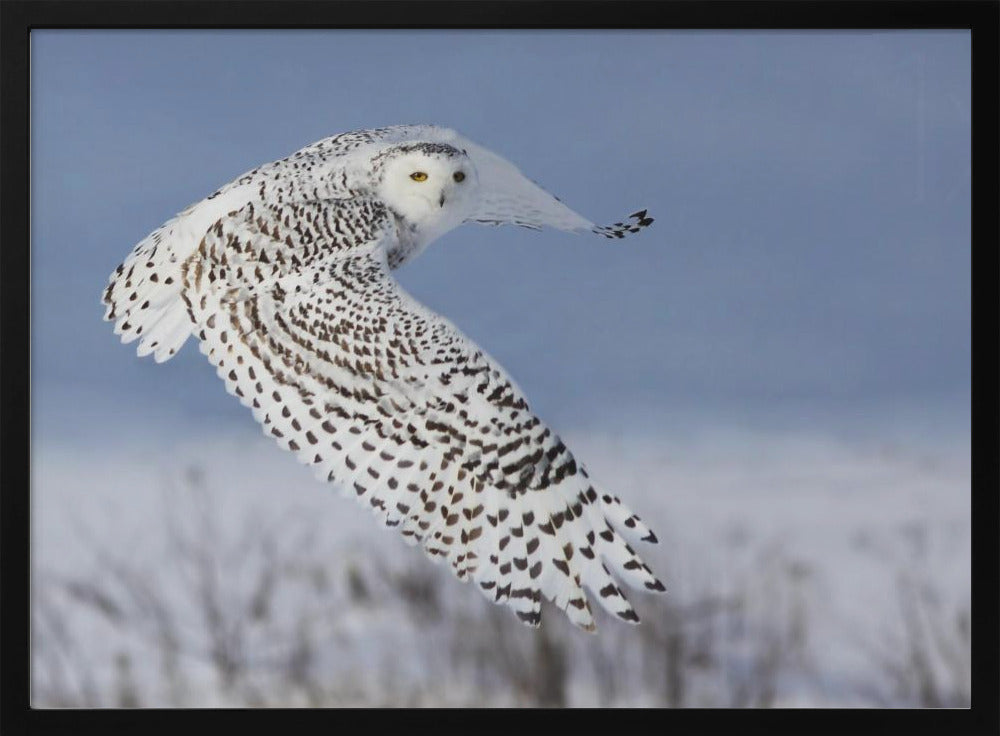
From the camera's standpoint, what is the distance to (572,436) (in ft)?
5.72

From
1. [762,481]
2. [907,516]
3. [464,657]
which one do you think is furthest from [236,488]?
[907,516]

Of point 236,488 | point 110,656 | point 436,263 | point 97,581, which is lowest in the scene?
point 110,656

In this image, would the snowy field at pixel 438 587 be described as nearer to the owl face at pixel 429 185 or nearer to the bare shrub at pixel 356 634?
the bare shrub at pixel 356 634

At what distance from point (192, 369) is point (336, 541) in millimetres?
364

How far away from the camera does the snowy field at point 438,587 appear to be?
1.75m

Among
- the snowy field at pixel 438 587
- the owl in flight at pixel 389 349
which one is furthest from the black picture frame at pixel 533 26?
the owl in flight at pixel 389 349

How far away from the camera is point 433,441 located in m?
1.74

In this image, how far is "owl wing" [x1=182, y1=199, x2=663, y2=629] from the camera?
171 cm

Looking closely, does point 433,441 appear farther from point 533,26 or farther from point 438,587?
point 533,26

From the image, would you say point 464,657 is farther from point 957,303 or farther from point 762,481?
point 957,303

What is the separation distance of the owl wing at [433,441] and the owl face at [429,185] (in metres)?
0.11

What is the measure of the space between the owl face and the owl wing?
11 cm

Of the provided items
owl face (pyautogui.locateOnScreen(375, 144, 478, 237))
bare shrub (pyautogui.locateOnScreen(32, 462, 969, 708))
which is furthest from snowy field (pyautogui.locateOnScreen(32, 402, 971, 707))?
owl face (pyautogui.locateOnScreen(375, 144, 478, 237))

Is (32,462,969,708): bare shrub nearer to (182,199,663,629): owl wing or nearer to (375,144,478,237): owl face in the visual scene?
(182,199,663,629): owl wing
